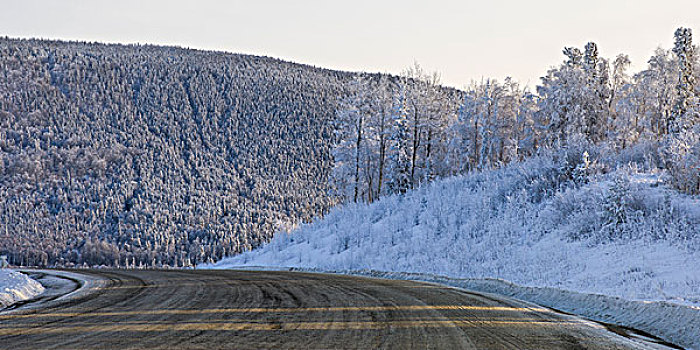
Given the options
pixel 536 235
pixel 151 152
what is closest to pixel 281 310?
pixel 536 235

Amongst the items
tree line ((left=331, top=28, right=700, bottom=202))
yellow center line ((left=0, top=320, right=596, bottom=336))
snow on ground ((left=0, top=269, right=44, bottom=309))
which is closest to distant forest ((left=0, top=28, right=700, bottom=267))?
tree line ((left=331, top=28, right=700, bottom=202))

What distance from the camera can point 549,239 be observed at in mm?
20422

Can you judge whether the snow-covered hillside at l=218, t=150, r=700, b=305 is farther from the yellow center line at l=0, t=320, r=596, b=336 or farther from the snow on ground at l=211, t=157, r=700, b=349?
the yellow center line at l=0, t=320, r=596, b=336

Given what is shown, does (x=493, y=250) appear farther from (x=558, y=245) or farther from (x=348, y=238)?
(x=348, y=238)

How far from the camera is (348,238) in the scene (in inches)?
1252

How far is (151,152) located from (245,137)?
2611 centimetres

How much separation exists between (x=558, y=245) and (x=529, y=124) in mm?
41668

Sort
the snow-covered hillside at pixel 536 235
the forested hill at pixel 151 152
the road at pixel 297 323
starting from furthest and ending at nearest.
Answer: the forested hill at pixel 151 152 < the snow-covered hillside at pixel 536 235 < the road at pixel 297 323

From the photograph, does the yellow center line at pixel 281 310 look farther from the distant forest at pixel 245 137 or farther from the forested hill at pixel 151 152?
the forested hill at pixel 151 152

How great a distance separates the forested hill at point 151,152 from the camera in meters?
108

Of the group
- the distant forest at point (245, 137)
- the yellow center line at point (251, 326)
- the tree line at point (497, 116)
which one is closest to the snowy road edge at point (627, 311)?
the yellow center line at point (251, 326)

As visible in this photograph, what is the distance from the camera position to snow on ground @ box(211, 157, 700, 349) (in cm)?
1270

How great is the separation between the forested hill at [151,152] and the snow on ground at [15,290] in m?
79.2

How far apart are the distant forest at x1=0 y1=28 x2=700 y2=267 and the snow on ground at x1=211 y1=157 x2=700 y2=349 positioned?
73.4 inches
